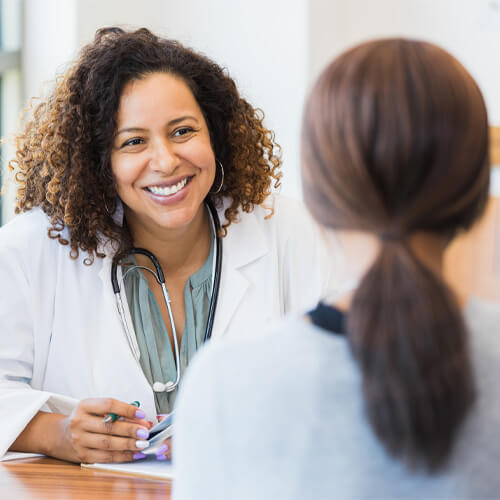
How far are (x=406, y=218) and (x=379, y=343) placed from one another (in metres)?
0.11

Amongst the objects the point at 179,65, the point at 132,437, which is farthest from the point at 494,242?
the point at 132,437

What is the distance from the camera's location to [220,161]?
1660 mm

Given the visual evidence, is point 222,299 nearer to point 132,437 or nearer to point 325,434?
point 132,437

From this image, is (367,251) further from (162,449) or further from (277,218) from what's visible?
(277,218)

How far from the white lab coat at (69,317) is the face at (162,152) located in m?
0.16

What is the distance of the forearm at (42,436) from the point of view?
125 cm

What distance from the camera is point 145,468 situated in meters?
1.16

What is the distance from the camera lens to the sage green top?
1.46m

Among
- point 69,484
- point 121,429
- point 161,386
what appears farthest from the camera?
point 161,386

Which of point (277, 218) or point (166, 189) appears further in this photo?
point (277, 218)

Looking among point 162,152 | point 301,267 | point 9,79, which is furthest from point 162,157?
point 9,79

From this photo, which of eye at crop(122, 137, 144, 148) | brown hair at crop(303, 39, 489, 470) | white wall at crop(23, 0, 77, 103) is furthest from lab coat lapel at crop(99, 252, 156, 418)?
white wall at crop(23, 0, 77, 103)

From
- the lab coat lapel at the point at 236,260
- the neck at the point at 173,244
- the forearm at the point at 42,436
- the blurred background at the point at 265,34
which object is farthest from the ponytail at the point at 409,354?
the blurred background at the point at 265,34

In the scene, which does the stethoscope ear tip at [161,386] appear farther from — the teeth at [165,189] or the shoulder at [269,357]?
the shoulder at [269,357]
